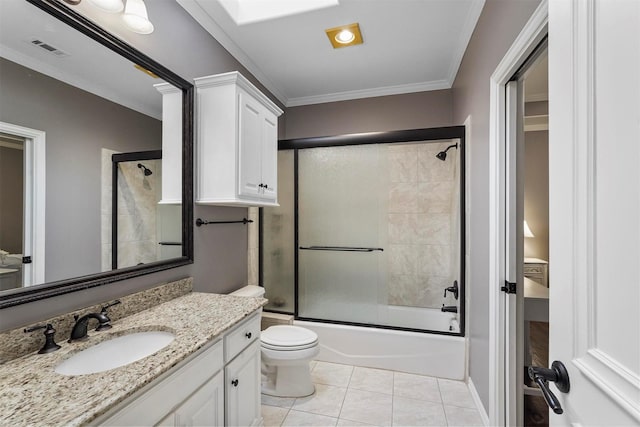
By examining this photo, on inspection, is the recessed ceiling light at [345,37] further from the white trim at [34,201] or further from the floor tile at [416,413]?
the floor tile at [416,413]

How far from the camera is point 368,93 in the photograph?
317 centimetres

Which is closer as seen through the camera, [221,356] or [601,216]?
[601,216]

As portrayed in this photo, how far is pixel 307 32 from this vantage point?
2.18 meters

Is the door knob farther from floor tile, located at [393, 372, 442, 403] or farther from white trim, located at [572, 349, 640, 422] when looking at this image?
floor tile, located at [393, 372, 442, 403]

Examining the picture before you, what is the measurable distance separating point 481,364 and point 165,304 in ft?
6.43

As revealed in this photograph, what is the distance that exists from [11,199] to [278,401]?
1851mm

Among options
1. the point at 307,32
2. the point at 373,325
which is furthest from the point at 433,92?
the point at 373,325

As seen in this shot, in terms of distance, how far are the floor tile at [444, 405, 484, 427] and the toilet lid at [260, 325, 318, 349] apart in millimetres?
963

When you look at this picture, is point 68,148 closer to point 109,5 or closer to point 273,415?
point 109,5

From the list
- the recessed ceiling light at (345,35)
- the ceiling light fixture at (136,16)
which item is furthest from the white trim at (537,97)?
the ceiling light fixture at (136,16)

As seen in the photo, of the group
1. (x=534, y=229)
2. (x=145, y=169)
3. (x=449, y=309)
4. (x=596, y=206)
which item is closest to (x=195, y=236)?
(x=145, y=169)

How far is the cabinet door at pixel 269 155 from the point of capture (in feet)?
7.07

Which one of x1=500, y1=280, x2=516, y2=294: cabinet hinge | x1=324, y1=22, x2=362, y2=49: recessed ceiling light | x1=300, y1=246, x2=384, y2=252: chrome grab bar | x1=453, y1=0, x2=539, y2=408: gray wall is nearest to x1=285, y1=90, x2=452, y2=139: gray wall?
x1=453, y1=0, x2=539, y2=408: gray wall

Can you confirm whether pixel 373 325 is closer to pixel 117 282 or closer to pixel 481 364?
pixel 481 364
